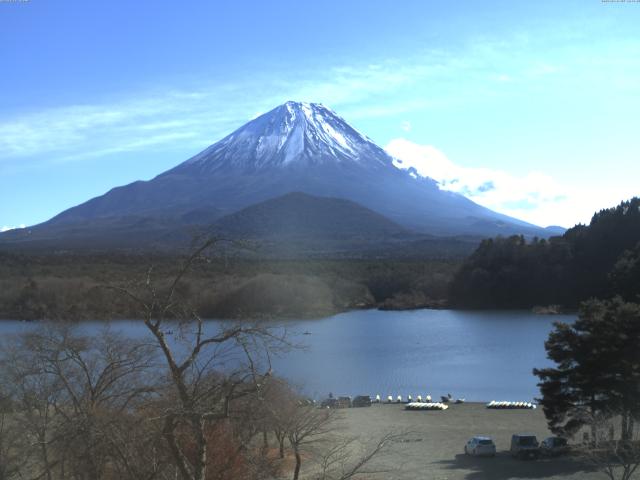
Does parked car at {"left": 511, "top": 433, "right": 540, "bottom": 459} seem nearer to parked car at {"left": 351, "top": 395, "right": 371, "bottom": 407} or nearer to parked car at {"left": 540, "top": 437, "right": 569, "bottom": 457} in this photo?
parked car at {"left": 540, "top": 437, "right": 569, "bottom": 457}

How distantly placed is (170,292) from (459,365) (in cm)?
2230

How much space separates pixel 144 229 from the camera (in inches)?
2808

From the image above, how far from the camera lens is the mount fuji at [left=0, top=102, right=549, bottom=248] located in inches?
3460

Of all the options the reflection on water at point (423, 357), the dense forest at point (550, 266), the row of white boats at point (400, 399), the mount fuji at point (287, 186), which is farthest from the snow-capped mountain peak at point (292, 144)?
the row of white boats at point (400, 399)

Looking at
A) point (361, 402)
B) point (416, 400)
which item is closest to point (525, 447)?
point (361, 402)

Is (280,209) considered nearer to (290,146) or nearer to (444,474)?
(290,146)

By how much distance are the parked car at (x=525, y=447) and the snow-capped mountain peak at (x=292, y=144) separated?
305 ft

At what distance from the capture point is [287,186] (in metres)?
97.2

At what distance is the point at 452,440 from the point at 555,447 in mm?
2505

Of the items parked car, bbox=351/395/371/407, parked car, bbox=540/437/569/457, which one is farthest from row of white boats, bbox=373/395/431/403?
parked car, bbox=540/437/569/457

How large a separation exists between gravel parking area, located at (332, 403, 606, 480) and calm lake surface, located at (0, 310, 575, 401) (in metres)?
2.27

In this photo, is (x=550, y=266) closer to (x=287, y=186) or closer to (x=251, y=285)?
(x=251, y=285)

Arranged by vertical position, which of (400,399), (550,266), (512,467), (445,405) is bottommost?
(400,399)

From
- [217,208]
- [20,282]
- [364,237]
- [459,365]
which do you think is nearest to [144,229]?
[217,208]
